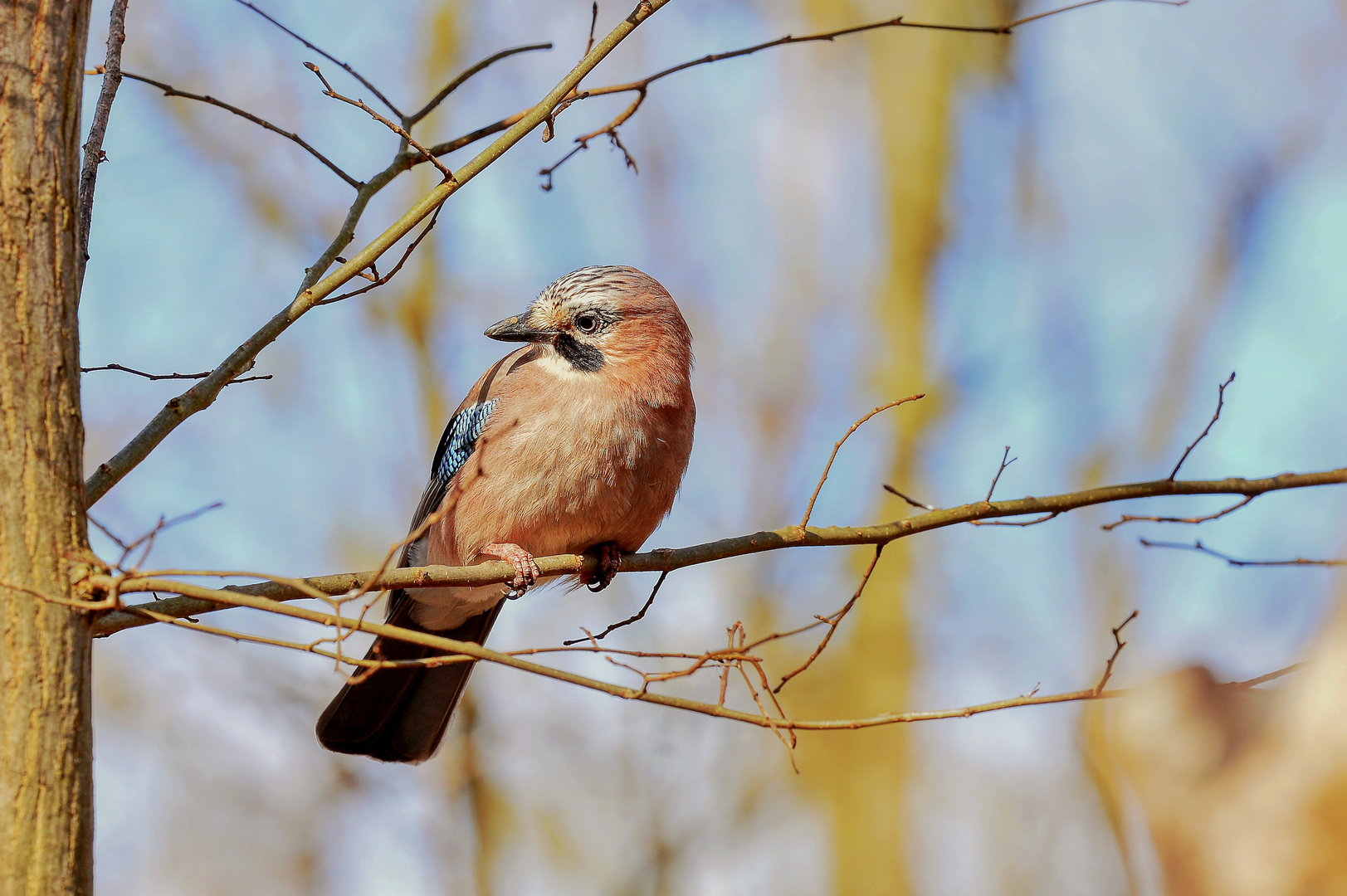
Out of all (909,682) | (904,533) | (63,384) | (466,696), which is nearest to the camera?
(63,384)

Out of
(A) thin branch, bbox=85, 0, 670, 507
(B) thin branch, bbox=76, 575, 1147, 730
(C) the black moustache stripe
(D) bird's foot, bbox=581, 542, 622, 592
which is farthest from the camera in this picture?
(C) the black moustache stripe

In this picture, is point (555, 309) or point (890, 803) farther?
point (890, 803)

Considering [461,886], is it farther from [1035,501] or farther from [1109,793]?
[1035,501]

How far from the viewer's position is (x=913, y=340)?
10.2 m

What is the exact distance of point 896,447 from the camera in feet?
32.0

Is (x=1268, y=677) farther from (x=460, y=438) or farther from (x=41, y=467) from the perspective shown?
(x=460, y=438)

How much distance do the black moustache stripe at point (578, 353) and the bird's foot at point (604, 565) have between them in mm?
722

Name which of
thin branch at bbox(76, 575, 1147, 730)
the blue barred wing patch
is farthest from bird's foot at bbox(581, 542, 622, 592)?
thin branch at bbox(76, 575, 1147, 730)

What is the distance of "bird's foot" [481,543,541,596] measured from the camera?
398 cm

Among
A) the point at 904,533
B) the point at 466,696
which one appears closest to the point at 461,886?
the point at 466,696

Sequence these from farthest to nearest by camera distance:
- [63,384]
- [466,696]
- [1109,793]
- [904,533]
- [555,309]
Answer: [466,696], [1109,793], [555,309], [904,533], [63,384]

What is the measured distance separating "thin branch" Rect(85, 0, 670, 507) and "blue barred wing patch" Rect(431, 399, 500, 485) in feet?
4.57

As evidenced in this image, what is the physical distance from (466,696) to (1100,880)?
604 centimetres

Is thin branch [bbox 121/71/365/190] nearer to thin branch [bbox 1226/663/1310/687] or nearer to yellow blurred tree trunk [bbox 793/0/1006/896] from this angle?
thin branch [bbox 1226/663/1310/687]
